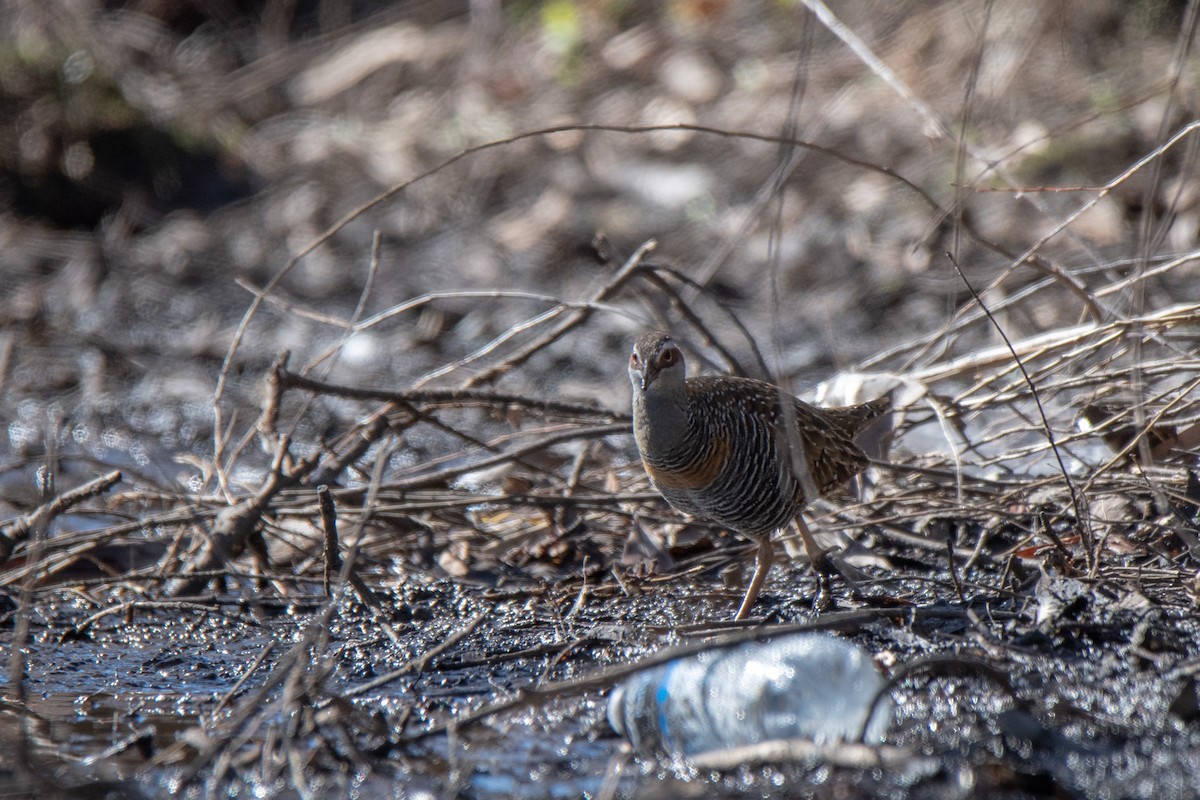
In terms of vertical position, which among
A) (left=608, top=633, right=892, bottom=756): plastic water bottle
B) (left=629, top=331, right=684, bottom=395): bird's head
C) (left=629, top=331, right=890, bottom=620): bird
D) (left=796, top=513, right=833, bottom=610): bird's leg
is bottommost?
(left=608, top=633, right=892, bottom=756): plastic water bottle

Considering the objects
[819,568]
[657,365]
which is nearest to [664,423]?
[657,365]

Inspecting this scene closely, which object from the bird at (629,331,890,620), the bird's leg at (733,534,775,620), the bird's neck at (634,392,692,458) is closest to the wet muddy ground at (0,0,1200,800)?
the bird's leg at (733,534,775,620)

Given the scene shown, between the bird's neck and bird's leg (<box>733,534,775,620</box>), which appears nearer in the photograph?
the bird's neck

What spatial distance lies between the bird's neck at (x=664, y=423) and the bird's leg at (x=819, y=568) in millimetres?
619

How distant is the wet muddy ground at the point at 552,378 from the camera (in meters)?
2.96

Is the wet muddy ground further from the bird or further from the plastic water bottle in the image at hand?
the bird

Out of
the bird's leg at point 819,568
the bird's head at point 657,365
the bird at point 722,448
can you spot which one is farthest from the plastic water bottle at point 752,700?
the bird's head at point 657,365

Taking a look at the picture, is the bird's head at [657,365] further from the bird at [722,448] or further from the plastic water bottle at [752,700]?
the plastic water bottle at [752,700]

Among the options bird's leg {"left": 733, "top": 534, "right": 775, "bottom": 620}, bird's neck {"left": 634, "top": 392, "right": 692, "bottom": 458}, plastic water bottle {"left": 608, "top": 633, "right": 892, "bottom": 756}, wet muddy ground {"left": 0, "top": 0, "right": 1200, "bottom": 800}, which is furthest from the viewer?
bird's leg {"left": 733, "top": 534, "right": 775, "bottom": 620}

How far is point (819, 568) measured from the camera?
3926 millimetres

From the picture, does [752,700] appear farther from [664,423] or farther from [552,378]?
[552,378]

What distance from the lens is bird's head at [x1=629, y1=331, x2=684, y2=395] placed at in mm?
3668

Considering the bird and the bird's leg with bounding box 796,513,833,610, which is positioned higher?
the bird

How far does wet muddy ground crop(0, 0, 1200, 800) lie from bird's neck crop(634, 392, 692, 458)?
42cm
